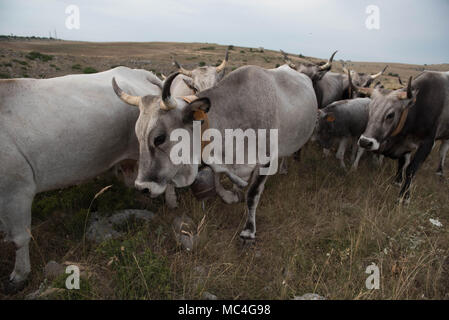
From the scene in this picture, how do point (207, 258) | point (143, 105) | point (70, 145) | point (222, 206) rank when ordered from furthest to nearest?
point (222, 206), point (207, 258), point (70, 145), point (143, 105)

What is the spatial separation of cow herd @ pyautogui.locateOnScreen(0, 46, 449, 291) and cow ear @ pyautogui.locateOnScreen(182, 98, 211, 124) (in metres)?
0.01

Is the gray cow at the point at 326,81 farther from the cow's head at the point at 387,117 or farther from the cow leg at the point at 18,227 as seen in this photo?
the cow leg at the point at 18,227

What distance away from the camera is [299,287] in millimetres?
3146

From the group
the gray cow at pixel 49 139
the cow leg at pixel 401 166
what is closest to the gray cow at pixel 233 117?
the gray cow at pixel 49 139

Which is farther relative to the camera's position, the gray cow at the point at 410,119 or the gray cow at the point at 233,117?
the gray cow at the point at 410,119

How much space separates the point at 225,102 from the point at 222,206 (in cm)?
193

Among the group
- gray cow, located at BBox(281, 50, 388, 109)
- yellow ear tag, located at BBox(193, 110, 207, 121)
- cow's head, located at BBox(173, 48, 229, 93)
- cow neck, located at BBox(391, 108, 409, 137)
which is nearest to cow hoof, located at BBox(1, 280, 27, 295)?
yellow ear tag, located at BBox(193, 110, 207, 121)

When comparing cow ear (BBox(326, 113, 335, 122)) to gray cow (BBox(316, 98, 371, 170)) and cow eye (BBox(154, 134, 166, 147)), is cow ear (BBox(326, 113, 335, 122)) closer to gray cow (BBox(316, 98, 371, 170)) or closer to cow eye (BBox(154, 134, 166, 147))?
gray cow (BBox(316, 98, 371, 170))

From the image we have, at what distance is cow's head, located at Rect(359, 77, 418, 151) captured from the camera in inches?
189

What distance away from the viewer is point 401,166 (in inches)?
239

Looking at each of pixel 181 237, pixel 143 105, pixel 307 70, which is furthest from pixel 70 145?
pixel 307 70

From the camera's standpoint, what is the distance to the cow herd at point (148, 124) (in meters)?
3.04

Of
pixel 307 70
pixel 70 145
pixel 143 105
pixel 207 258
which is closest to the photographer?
pixel 143 105
